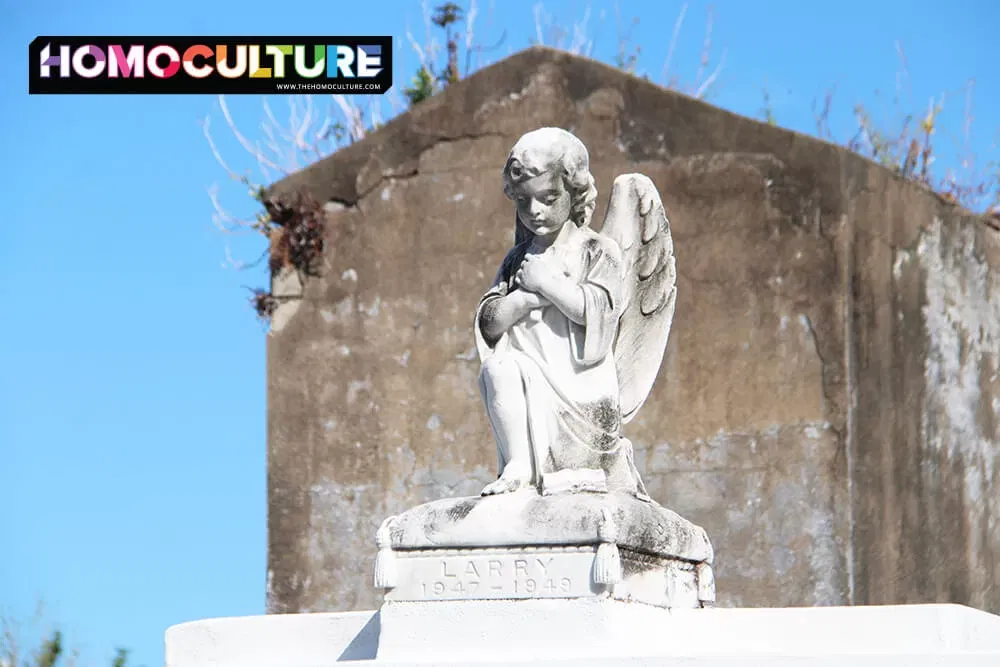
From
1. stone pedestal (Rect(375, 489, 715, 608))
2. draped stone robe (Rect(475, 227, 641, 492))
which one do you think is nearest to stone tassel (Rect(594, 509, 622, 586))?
stone pedestal (Rect(375, 489, 715, 608))

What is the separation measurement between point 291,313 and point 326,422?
932mm

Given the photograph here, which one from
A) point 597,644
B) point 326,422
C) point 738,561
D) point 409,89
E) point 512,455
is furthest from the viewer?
point 409,89

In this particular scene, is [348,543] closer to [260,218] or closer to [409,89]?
[260,218]

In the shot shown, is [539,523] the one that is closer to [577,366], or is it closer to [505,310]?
[577,366]

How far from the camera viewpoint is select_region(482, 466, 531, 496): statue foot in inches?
356

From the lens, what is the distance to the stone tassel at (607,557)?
8609 millimetres

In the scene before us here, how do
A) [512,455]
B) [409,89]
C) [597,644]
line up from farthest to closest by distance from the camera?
[409,89], [512,455], [597,644]

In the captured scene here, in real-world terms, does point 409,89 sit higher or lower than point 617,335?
higher

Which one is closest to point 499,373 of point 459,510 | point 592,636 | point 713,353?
point 459,510

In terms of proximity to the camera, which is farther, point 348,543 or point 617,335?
point 348,543

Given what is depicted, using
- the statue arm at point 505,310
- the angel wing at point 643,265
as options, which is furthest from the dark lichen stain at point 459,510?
the angel wing at point 643,265

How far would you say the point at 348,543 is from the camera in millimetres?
15906

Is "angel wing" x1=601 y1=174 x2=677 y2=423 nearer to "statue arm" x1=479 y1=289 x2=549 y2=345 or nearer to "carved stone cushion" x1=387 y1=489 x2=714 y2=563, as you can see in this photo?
"statue arm" x1=479 y1=289 x2=549 y2=345

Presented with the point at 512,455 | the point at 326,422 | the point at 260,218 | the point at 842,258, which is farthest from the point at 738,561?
the point at 512,455
